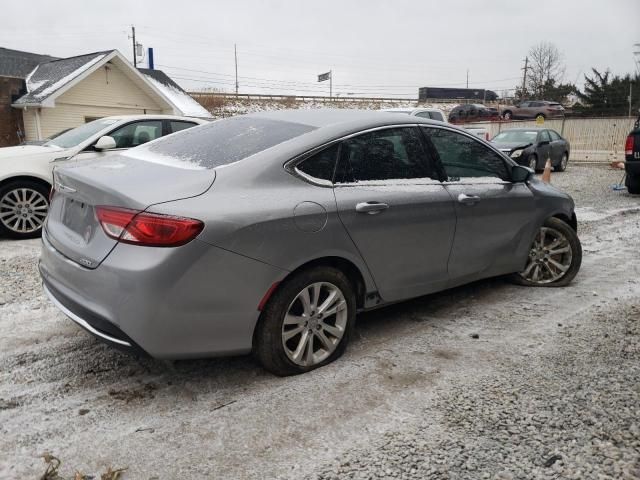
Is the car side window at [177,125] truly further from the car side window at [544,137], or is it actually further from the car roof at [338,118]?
the car side window at [544,137]

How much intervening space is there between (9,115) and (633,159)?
864 inches

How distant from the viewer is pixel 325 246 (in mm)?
3146

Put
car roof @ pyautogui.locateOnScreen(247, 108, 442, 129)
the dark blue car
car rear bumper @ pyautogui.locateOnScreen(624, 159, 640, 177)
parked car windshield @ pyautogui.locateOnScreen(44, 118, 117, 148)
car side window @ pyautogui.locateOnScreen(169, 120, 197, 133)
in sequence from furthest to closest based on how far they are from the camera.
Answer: the dark blue car → car rear bumper @ pyautogui.locateOnScreen(624, 159, 640, 177) → car side window @ pyautogui.locateOnScreen(169, 120, 197, 133) → parked car windshield @ pyautogui.locateOnScreen(44, 118, 117, 148) → car roof @ pyautogui.locateOnScreen(247, 108, 442, 129)

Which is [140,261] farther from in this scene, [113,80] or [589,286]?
[113,80]

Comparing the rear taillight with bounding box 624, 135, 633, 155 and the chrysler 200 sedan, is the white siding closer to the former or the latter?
the chrysler 200 sedan

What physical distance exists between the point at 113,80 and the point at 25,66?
20.1ft

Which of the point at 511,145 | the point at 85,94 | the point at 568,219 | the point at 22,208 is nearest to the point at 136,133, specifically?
the point at 22,208

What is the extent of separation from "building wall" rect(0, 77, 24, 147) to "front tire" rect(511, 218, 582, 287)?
21.9m

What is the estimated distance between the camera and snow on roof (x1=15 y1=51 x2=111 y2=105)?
67.1 feet

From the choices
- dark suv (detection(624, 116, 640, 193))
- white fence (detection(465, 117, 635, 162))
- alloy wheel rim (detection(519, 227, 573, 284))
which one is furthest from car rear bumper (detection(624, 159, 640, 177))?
white fence (detection(465, 117, 635, 162))

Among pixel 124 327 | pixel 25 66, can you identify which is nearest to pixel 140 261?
pixel 124 327

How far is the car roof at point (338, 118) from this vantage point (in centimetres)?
359

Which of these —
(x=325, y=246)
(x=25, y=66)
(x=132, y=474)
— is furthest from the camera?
(x=25, y=66)

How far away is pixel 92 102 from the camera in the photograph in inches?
881
